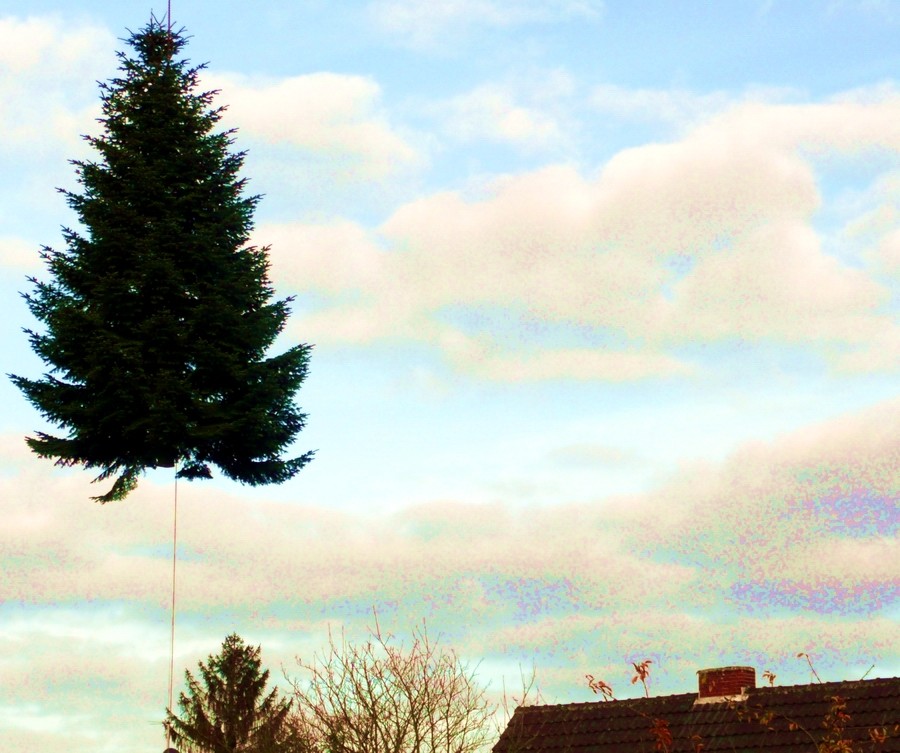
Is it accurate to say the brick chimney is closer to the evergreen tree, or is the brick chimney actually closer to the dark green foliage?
the evergreen tree

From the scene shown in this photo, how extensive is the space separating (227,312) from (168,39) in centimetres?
662

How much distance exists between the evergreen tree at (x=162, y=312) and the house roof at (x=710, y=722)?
7656mm

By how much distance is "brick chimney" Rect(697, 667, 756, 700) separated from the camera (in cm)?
2659

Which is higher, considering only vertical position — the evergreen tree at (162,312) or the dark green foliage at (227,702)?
the evergreen tree at (162,312)

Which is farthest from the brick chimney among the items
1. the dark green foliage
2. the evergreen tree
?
the dark green foliage

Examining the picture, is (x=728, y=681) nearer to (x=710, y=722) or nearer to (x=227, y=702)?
(x=710, y=722)

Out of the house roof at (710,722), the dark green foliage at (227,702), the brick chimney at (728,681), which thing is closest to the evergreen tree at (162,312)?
the house roof at (710,722)

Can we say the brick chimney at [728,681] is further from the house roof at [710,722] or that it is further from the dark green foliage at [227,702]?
the dark green foliage at [227,702]

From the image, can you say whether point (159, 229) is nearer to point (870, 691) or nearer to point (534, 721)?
point (534, 721)

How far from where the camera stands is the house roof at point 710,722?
2459 cm

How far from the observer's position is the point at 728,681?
2661 centimetres

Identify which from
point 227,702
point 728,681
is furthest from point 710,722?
point 227,702

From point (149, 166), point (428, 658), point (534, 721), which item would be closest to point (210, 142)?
point (149, 166)

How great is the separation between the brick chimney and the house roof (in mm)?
185
